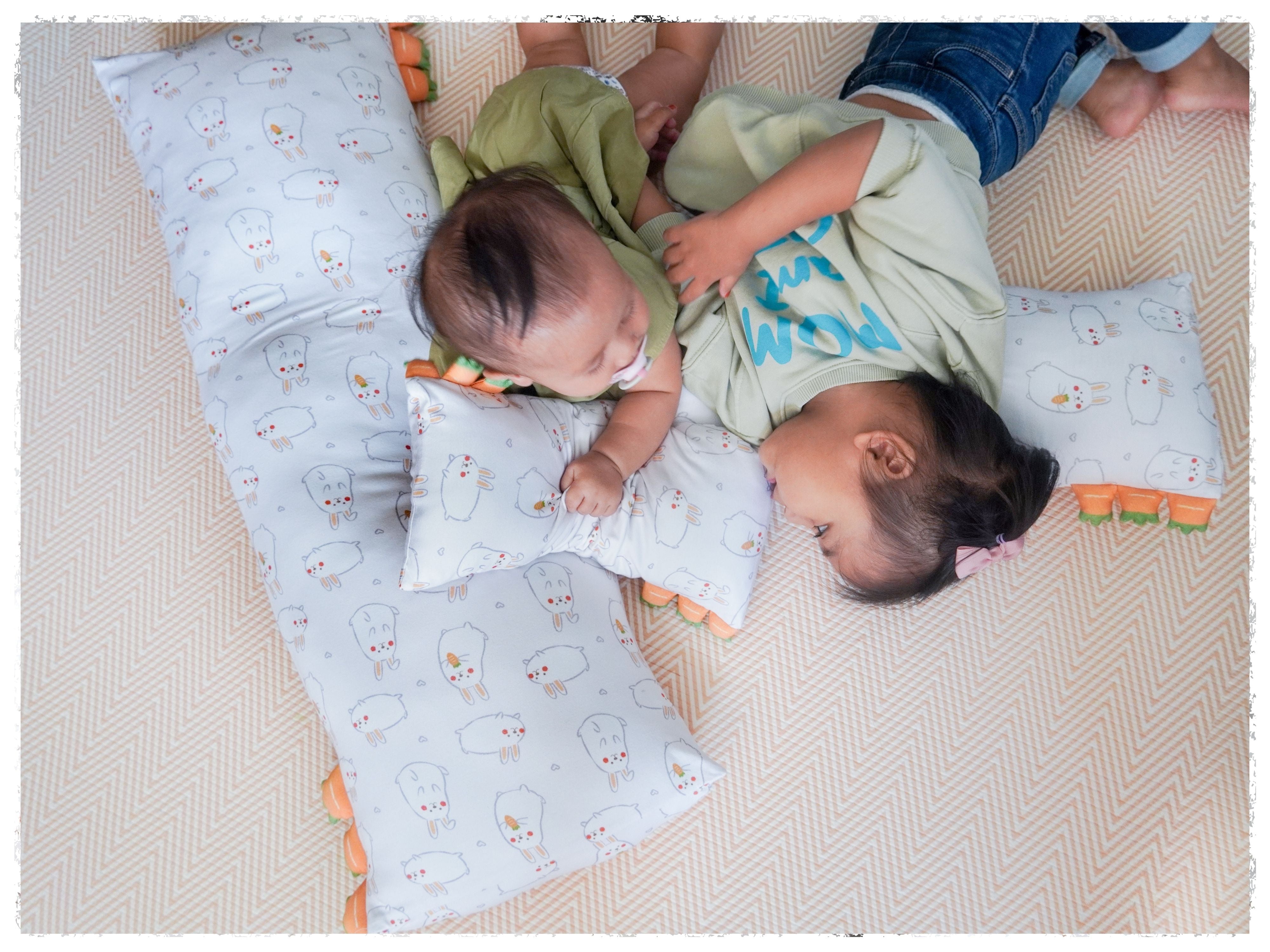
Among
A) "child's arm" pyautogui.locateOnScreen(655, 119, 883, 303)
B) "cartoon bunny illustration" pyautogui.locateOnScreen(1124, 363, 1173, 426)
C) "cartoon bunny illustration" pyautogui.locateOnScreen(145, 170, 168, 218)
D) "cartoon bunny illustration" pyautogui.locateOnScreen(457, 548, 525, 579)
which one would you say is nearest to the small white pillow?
"cartoon bunny illustration" pyautogui.locateOnScreen(1124, 363, 1173, 426)

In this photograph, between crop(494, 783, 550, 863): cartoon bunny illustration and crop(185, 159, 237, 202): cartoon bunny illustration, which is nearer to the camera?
crop(494, 783, 550, 863): cartoon bunny illustration

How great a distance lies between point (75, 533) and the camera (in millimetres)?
1219

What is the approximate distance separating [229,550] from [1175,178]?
141 cm

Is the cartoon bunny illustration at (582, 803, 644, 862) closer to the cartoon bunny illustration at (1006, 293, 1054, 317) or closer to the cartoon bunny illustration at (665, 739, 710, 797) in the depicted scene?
the cartoon bunny illustration at (665, 739, 710, 797)

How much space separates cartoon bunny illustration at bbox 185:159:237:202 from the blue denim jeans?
0.84 meters

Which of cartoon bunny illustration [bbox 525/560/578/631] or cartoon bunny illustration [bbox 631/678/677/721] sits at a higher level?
cartoon bunny illustration [bbox 525/560/578/631]

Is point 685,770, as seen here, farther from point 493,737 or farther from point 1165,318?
point 1165,318

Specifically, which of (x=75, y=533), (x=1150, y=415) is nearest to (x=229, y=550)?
(x=75, y=533)

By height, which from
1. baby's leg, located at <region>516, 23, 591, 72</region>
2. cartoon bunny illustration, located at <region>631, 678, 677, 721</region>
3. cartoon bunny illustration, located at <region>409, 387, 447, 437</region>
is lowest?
cartoon bunny illustration, located at <region>631, 678, 677, 721</region>

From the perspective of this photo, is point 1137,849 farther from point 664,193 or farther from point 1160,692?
point 664,193

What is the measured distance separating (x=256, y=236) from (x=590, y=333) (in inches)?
20.2

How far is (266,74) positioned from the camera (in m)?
1.19

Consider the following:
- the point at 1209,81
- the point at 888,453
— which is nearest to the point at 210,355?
the point at 888,453

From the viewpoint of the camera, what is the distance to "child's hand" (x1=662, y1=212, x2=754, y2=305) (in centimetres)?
104
